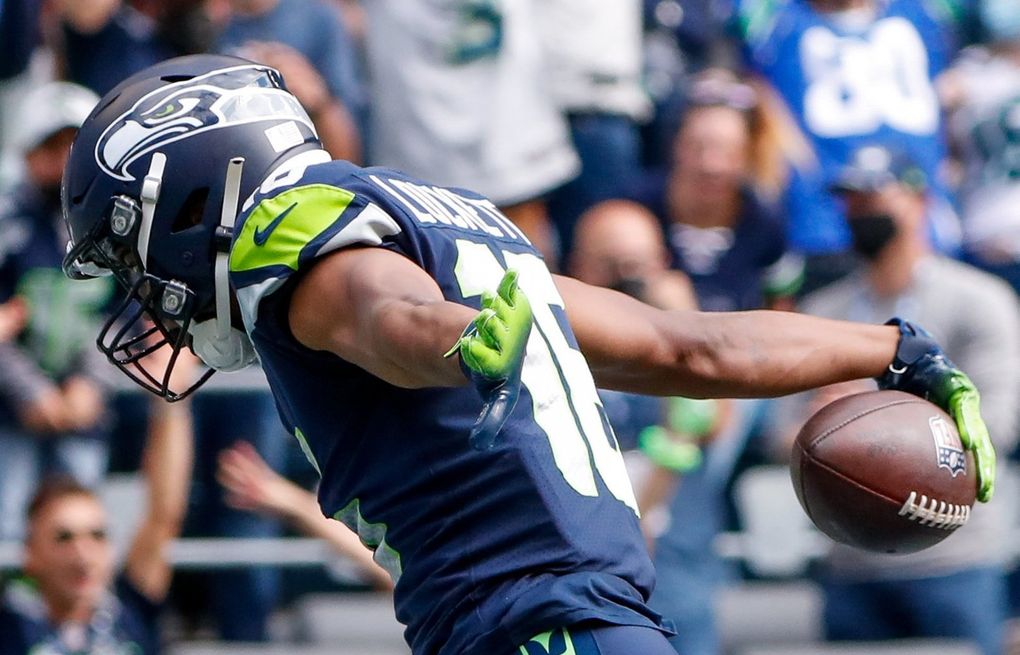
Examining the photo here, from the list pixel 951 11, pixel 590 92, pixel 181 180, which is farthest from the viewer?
pixel 951 11

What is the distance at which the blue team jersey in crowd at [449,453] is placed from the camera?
2666 mm

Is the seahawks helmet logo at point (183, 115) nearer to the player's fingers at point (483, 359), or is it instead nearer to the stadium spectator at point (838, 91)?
the player's fingers at point (483, 359)

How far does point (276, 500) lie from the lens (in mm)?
5992

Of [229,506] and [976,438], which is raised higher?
[976,438]

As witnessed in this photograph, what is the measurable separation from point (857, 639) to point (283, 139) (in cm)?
351

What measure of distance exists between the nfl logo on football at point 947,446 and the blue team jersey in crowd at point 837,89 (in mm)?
3628

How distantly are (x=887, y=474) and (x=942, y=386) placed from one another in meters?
0.23

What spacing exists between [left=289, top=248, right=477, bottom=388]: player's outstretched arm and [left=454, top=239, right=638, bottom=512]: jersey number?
0.57 feet

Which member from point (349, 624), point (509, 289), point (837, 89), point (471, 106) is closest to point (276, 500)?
point (349, 624)

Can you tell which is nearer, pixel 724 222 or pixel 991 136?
pixel 724 222

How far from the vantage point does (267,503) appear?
5.97m

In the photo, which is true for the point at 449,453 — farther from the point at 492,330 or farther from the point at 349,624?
the point at 349,624

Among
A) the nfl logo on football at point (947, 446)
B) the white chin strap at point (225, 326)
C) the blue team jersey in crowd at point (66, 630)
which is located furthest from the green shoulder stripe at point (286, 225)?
the blue team jersey in crowd at point (66, 630)

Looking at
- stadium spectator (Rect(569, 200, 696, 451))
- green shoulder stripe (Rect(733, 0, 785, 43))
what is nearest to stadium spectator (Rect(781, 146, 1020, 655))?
stadium spectator (Rect(569, 200, 696, 451))
